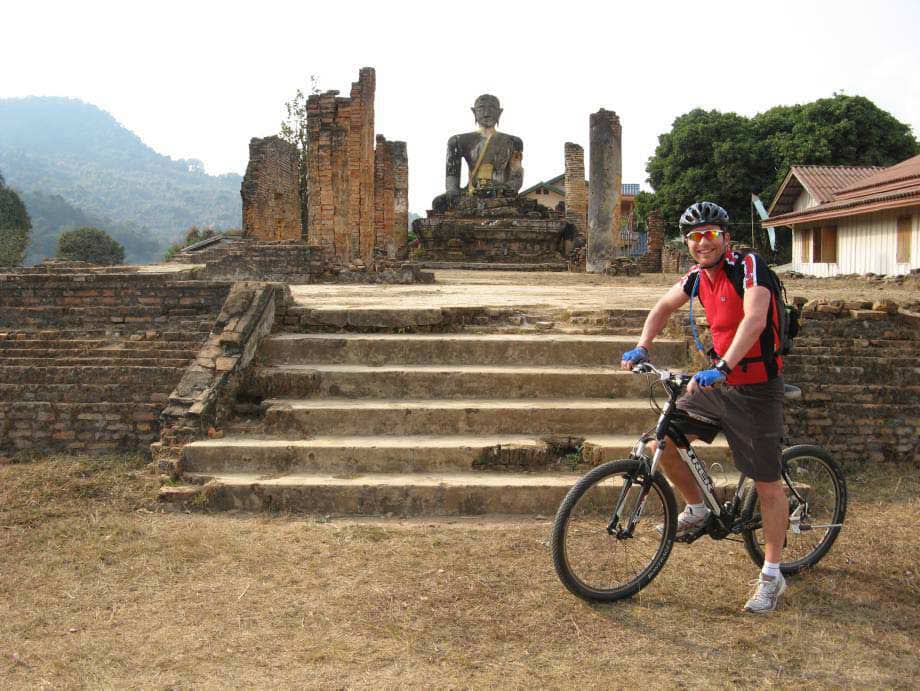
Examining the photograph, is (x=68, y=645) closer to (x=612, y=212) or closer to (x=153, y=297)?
(x=153, y=297)

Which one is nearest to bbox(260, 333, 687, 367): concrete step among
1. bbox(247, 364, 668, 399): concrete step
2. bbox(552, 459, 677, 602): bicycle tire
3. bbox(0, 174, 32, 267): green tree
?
→ bbox(247, 364, 668, 399): concrete step

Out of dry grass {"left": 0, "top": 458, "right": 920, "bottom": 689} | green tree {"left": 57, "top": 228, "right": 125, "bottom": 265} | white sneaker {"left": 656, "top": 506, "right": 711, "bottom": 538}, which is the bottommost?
dry grass {"left": 0, "top": 458, "right": 920, "bottom": 689}

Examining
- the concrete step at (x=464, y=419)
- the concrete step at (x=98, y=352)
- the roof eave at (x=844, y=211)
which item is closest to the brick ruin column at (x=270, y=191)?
the concrete step at (x=98, y=352)

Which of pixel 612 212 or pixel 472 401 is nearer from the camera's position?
pixel 472 401

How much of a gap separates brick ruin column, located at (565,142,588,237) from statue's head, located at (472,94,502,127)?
2794 millimetres

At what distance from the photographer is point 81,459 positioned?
18.0 feet

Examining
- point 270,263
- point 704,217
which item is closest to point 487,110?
point 270,263

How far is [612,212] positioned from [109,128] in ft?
692

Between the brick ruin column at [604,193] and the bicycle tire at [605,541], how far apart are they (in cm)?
1462

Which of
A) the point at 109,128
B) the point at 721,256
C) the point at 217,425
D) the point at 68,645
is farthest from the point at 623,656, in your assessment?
the point at 109,128

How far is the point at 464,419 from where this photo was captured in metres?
5.25

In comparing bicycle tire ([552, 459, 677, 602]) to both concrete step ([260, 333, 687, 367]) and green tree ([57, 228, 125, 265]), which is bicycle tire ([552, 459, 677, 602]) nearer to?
concrete step ([260, 333, 687, 367])

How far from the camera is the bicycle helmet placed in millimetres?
3459

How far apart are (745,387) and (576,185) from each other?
71.2ft
